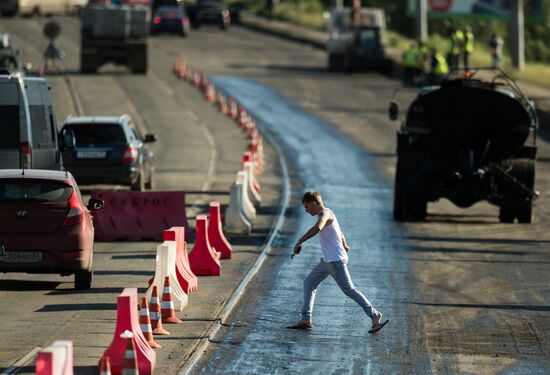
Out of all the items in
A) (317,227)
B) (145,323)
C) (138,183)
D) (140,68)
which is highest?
(317,227)

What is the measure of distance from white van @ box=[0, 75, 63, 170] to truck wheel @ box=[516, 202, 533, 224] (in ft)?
27.3

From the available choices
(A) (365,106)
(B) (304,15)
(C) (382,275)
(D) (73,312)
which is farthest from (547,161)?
(B) (304,15)

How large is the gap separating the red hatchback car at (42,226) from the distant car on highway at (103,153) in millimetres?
10617

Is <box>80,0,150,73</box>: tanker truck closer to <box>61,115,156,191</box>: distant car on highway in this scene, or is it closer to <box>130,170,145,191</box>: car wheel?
<box>130,170,145,191</box>: car wheel

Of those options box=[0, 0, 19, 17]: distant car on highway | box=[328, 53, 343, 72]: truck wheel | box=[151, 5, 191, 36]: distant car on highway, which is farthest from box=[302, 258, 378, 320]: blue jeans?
box=[0, 0, 19, 17]: distant car on highway

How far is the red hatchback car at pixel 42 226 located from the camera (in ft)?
56.9

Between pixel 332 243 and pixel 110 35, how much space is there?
44551 millimetres

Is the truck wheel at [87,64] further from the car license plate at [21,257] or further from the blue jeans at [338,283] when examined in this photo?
the blue jeans at [338,283]

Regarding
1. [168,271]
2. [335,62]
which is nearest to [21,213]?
[168,271]

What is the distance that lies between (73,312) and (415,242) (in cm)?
862

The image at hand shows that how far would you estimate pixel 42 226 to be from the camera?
17469 millimetres

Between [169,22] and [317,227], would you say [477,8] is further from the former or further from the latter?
[317,227]

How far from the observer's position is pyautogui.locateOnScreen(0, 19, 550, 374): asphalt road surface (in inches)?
557

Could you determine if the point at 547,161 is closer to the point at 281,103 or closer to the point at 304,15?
the point at 281,103
